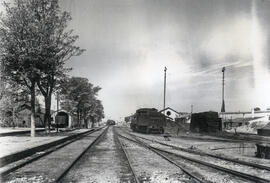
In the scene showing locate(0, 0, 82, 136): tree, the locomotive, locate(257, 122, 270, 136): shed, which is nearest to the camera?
locate(0, 0, 82, 136): tree

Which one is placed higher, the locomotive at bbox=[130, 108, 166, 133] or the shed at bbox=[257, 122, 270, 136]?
the locomotive at bbox=[130, 108, 166, 133]

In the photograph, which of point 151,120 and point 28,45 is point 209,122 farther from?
point 28,45

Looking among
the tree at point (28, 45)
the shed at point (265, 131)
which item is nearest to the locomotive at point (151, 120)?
the shed at point (265, 131)

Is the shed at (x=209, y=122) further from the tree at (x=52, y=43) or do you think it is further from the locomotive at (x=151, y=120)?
the tree at (x=52, y=43)

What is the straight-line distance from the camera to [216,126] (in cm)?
4538

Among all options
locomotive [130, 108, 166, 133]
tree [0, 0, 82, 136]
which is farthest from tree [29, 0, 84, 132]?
locomotive [130, 108, 166, 133]

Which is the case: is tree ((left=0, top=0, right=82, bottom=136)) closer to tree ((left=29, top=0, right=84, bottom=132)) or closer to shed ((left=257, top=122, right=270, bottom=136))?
tree ((left=29, top=0, right=84, bottom=132))

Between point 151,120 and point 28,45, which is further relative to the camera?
point 151,120

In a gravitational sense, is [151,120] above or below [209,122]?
above

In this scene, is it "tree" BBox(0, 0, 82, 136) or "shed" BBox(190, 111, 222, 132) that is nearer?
"tree" BBox(0, 0, 82, 136)

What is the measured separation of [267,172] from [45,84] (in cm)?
2122

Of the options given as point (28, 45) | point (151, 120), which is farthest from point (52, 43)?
point (151, 120)

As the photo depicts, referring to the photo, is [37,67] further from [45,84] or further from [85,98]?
[85,98]

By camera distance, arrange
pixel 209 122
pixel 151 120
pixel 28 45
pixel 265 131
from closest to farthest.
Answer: pixel 28 45
pixel 265 131
pixel 151 120
pixel 209 122
